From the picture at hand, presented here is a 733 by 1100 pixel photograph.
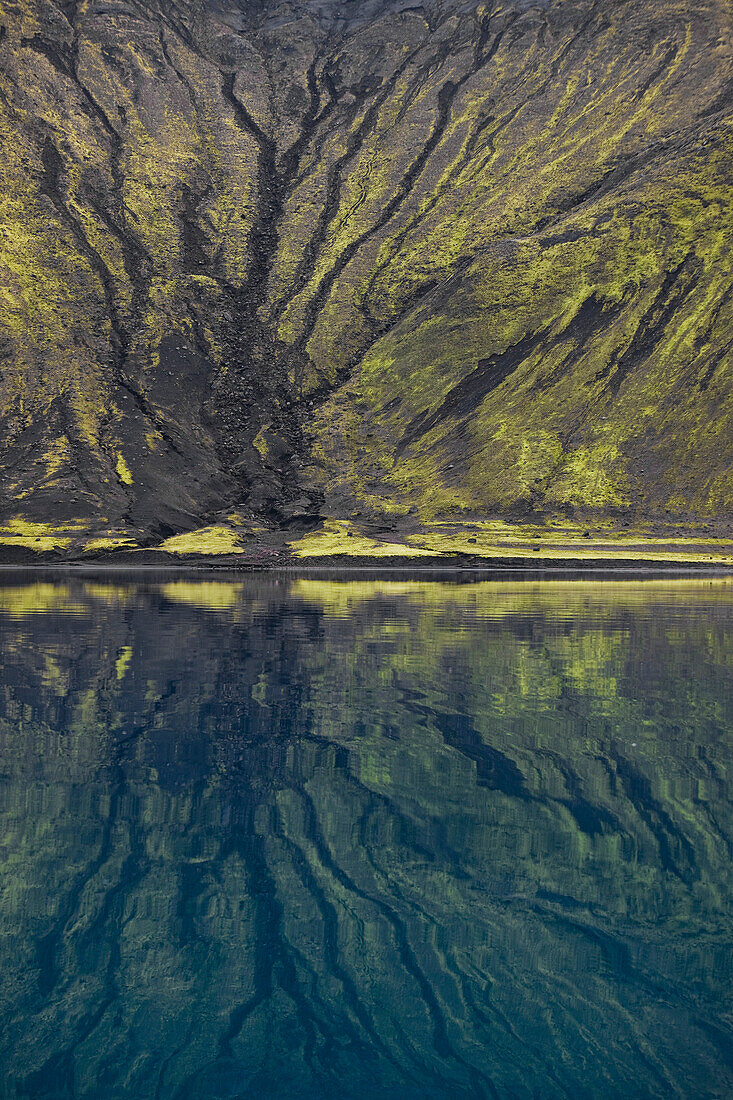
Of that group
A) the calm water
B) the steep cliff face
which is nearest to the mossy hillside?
the steep cliff face

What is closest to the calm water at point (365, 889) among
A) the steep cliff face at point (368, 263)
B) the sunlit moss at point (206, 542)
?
the sunlit moss at point (206, 542)

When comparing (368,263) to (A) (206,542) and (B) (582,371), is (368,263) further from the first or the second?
(A) (206,542)

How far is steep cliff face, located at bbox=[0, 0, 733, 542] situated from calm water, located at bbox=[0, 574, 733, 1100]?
225 feet

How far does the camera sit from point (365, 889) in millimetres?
7793

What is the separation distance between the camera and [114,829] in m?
9.20

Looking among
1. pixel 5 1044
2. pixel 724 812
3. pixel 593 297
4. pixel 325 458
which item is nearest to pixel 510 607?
pixel 724 812

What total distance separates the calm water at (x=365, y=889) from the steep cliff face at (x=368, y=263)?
6872 centimetres

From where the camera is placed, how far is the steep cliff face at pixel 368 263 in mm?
88062

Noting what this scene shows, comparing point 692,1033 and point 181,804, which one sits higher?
point 181,804

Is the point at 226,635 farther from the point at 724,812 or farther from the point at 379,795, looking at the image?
the point at 724,812

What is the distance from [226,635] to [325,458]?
70.4 metres

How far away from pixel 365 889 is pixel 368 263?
357 ft

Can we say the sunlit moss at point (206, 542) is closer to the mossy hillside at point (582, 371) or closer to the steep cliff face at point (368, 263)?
the steep cliff face at point (368, 263)

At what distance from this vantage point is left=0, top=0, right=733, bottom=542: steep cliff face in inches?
3467
